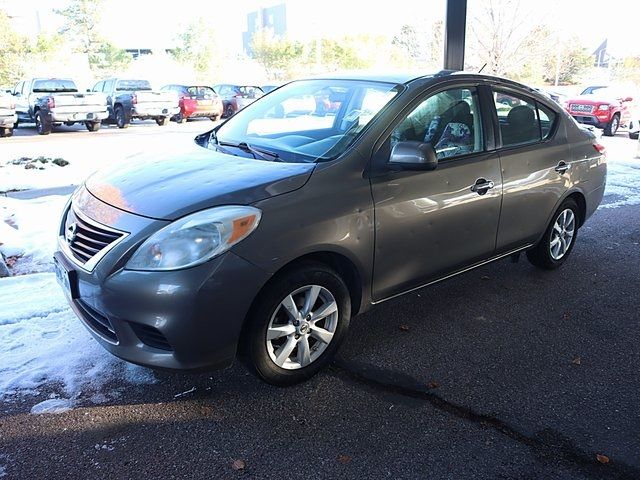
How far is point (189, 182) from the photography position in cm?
304

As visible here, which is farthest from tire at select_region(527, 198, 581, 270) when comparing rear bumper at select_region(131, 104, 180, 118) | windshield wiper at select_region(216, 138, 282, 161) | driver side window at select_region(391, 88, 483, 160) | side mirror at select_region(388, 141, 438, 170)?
rear bumper at select_region(131, 104, 180, 118)

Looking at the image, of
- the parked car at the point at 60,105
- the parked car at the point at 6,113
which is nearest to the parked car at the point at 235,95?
the parked car at the point at 60,105

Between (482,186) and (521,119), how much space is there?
0.92 meters

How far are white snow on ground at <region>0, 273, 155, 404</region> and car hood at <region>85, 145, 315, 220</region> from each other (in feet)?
3.25

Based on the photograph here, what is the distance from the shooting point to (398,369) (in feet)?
11.0

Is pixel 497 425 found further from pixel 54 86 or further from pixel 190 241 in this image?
pixel 54 86

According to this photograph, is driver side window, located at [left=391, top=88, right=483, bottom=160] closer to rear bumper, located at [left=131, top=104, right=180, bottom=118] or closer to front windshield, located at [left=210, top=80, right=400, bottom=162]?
front windshield, located at [left=210, top=80, right=400, bottom=162]

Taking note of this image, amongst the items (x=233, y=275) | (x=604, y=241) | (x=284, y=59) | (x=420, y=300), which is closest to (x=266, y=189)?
(x=233, y=275)

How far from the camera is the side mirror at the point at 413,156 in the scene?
10.5ft

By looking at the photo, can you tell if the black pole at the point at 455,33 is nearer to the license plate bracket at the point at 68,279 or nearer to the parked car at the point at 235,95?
the license plate bracket at the point at 68,279

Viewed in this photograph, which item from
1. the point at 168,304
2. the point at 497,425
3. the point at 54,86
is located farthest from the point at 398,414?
the point at 54,86

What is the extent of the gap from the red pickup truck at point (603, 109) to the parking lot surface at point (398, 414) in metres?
15.7

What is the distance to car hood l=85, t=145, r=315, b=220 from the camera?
282cm

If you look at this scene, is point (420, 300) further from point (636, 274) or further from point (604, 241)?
point (604, 241)
